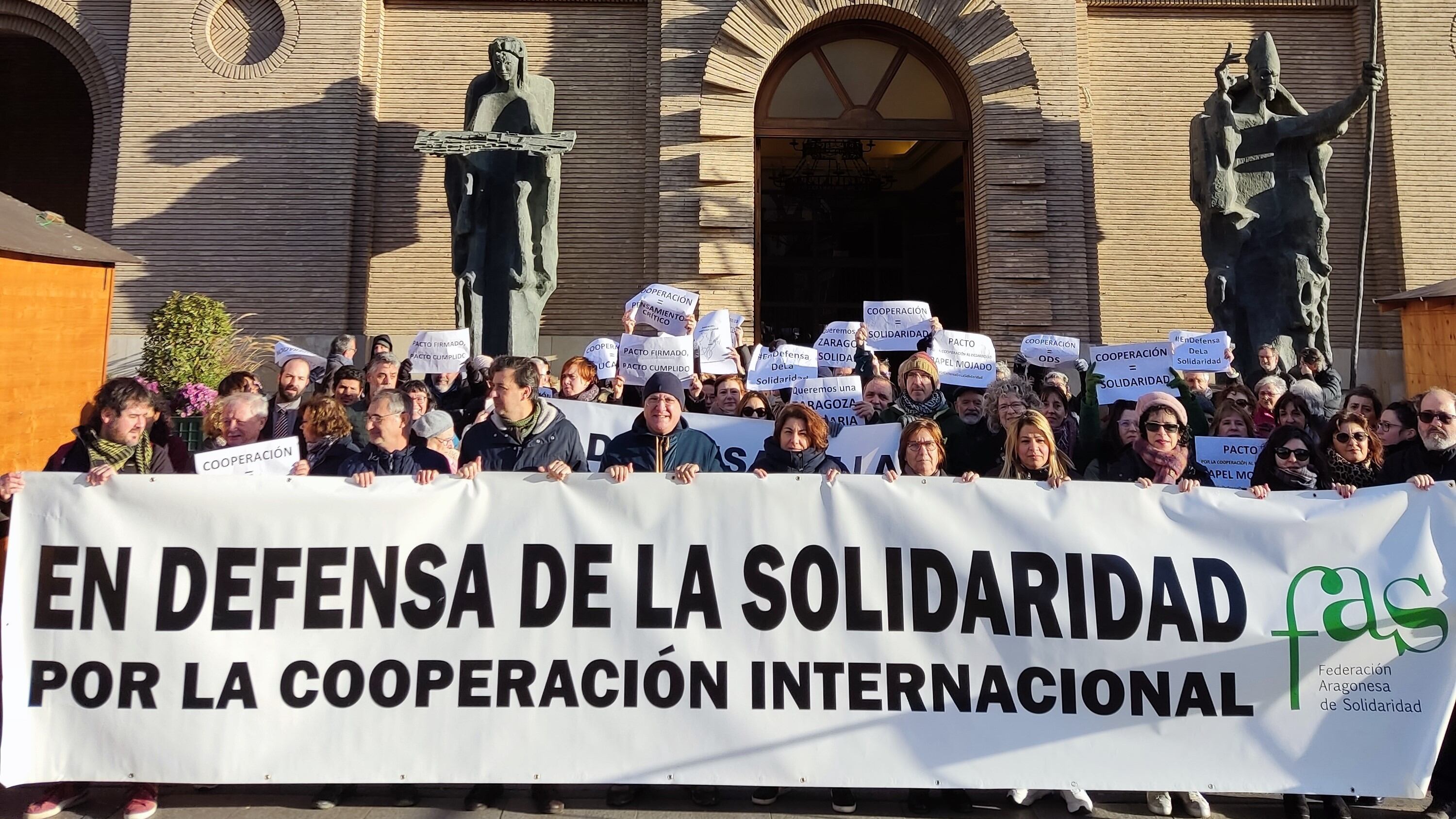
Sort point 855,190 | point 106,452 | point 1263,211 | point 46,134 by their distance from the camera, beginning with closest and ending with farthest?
point 106,452
point 1263,211
point 46,134
point 855,190

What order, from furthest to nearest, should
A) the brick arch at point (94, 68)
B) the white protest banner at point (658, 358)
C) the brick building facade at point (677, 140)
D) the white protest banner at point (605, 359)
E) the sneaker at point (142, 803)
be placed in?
the brick arch at point (94, 68), the brick building facade at point (677, 140), the white protest banner at point (605, 359), the white protest banner at point (658, 358), the sneaker at point (142, 803)

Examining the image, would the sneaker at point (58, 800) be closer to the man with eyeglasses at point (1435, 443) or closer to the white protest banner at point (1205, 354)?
the man with eyeglasses at point (1435, 443)

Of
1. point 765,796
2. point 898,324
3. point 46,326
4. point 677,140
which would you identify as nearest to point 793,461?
point 765,796

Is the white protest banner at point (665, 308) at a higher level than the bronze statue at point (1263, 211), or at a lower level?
lower

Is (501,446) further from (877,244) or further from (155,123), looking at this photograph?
(877,244)

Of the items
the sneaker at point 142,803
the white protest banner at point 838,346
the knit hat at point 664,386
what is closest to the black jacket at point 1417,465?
the knit hat at point 664,386

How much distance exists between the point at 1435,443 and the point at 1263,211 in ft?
22.8

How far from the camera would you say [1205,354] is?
6.77 meters

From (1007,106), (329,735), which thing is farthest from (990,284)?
(329,735)

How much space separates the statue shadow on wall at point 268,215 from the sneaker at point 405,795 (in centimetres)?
862

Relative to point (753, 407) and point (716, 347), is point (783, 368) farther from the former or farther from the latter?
point (716, 347)

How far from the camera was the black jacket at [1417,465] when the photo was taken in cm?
421

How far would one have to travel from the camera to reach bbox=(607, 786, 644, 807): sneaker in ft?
12.9

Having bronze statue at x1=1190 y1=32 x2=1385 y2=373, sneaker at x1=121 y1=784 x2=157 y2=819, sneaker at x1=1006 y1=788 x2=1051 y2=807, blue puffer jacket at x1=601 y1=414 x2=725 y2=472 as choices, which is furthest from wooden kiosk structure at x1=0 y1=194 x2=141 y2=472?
bronze statue at x1=1190 y1=32 x2=1385 y2=373
